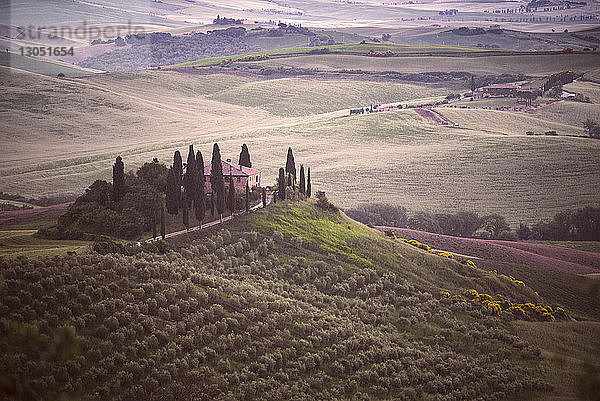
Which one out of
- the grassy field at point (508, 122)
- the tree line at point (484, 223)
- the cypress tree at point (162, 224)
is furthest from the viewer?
the grassy field at point (508, 122)

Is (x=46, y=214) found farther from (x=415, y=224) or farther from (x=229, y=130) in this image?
(x=229, y=130)

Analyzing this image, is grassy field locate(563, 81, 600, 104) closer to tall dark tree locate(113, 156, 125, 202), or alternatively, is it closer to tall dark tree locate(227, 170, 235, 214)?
tall dark tree locate(227, 170, 235, 214)

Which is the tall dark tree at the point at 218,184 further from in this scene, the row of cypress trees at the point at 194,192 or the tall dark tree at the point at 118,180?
the tall dark tree at the point at 118,180

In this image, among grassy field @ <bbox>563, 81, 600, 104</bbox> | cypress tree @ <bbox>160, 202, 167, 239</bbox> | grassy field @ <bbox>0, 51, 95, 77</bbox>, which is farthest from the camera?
grassy field @ <bbox>0, 51, 95, 77</bbox>

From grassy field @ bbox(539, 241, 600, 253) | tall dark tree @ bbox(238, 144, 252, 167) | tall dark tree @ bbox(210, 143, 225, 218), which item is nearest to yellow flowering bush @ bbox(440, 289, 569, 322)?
grassy field @ bbox(539, 241, 600, 253)

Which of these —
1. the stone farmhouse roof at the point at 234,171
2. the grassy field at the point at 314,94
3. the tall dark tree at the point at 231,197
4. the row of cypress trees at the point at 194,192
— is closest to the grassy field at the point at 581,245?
the stone farmhouse roof at the point at 234,171

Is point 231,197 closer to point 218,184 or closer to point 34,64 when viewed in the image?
point 218,184
